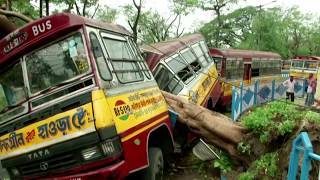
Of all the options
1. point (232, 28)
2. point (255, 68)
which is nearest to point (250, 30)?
point (232, 28)

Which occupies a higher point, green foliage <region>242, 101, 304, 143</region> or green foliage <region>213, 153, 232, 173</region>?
green foliage <region>242, 101, 304, 143</region>

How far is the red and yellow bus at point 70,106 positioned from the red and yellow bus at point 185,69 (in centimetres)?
449

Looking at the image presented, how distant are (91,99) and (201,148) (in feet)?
12.0

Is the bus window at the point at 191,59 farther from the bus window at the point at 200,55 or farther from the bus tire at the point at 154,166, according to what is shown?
the bus tire at the point at 154,166

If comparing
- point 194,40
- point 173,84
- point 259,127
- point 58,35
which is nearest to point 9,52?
point 58,35

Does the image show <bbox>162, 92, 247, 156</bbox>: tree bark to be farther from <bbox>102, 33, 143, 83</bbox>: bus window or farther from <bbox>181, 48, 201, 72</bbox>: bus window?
<bbox>181, 48, 201, 72</bbox>: bus window

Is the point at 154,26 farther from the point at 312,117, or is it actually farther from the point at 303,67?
the point at 312,117

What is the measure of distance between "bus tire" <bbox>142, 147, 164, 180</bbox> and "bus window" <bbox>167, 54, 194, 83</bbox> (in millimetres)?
4912

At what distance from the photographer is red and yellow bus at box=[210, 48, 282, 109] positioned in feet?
63.5

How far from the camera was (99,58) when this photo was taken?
5.34 m

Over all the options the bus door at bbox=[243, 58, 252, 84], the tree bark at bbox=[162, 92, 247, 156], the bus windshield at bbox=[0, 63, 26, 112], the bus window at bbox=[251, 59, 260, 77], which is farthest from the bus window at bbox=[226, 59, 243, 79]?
the bus windshield at bbox=[0, 63, 26, 112]

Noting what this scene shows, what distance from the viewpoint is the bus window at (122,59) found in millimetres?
5773

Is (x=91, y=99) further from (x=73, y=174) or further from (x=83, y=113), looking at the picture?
(x=73, y=174)

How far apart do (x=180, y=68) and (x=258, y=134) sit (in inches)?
207
